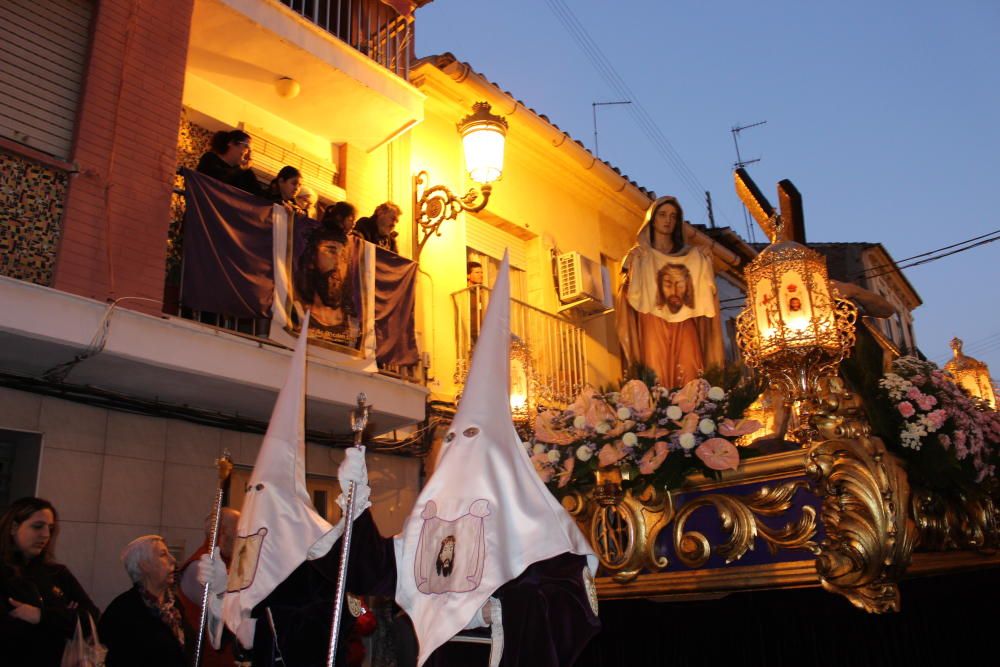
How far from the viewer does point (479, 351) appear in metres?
3.39

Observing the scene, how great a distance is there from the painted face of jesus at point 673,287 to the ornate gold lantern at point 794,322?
6.18 feet

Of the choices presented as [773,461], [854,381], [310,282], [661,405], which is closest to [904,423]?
[854,381]

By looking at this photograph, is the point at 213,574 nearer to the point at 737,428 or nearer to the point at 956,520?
the point at 737,428

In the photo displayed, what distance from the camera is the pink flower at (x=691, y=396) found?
13.0 feet

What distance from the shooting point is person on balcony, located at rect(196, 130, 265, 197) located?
7285 millimetres

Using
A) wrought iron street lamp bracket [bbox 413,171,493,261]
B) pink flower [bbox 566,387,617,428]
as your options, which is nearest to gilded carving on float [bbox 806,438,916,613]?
pink flower [bbox 566,387,617,428]

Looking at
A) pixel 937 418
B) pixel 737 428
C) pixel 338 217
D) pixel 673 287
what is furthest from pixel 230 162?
pixel 937 418

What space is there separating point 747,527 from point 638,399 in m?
0.82

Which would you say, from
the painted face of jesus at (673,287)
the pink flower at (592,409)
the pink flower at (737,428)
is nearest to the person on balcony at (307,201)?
the painted face of jesus at (673,287)

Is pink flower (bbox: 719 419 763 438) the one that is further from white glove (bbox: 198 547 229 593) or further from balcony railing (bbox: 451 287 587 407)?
balcony railing (bbox: 451 287 587 407)

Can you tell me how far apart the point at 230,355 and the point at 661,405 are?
372 centimetres

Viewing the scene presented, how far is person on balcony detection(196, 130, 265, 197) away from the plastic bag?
A: 400 cm

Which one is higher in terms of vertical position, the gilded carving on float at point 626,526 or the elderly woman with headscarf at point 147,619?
the gilded carving on float at point 626,526

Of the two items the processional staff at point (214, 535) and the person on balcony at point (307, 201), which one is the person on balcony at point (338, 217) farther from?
the processional staff at point (214, 535)
